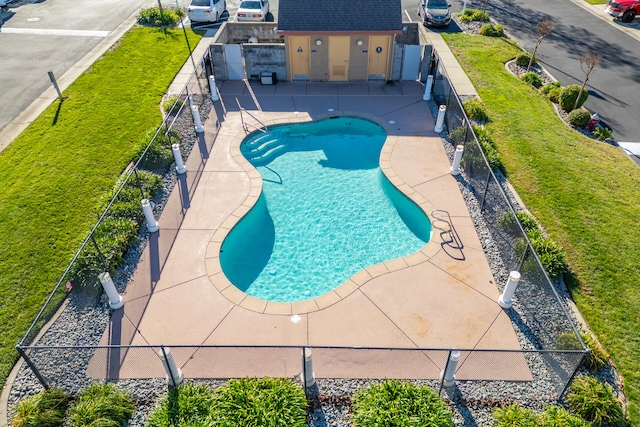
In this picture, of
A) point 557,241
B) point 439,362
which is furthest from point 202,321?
point 557,241

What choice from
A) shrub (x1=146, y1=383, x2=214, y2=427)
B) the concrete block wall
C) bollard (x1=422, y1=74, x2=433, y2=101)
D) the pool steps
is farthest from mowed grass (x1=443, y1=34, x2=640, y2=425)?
the concrete block wall

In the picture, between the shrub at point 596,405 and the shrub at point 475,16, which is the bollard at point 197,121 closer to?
the shrub at point 596,405

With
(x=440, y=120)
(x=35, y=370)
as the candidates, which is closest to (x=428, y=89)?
(x=440, y=120)

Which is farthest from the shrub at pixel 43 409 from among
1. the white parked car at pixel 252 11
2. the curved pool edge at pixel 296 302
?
the white parked car at pixel 252 11

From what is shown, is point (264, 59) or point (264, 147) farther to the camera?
point (264, 59)

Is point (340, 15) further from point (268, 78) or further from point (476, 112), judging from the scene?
point (476, 112)

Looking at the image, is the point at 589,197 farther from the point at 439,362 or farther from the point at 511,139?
the point at 439,362
